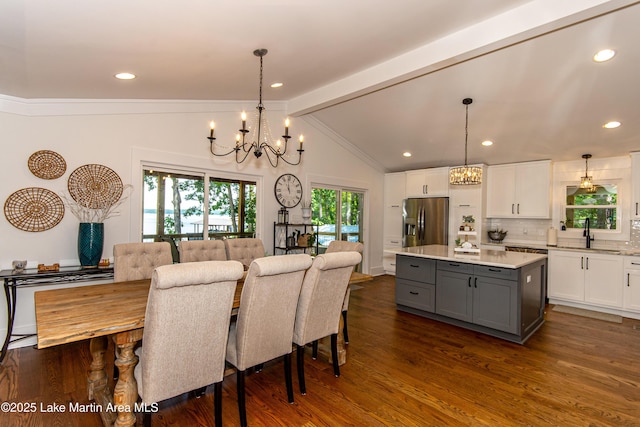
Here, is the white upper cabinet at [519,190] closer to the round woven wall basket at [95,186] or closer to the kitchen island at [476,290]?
the kitchen island at [476,290]

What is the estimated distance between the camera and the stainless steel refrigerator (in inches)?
242

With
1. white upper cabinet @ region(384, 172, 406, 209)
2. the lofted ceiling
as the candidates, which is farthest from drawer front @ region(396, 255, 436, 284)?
white upper cabinet @ region(384, 172, 406, 209)

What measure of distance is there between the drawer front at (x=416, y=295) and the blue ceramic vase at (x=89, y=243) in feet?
11.7

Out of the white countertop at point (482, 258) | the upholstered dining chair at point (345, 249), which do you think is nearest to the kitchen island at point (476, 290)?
the white countertop at point (482, 258)

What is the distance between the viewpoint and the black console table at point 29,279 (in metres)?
2.84

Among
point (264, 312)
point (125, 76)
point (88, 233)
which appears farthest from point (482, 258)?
point (88, 233)

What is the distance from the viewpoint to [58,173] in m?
3.29

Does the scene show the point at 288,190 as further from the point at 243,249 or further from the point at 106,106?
the point at 106,106

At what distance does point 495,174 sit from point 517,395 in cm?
435

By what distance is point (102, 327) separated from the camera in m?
1.62

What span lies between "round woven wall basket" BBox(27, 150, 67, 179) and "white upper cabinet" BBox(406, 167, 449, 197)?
5.59 metres

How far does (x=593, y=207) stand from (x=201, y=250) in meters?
5.79

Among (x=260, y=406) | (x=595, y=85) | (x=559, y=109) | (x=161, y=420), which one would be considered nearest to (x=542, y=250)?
(x=559, y=109)

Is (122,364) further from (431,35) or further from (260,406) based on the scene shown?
(431,35)
